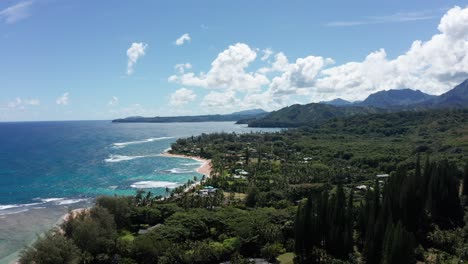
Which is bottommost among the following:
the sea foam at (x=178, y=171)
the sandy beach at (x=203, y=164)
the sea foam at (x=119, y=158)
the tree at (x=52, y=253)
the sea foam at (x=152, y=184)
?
the sea foam at (x=152, y=184)

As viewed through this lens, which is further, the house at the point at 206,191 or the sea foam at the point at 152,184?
the sea foam at the point at 152,184

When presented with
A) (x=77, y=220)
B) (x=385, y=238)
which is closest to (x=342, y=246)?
(x=385, y=238)

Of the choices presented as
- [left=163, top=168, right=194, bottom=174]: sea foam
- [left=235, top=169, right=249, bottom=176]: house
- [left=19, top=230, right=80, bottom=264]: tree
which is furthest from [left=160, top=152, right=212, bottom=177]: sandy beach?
[left=19, top=230, right=80, bottom=264]: tree

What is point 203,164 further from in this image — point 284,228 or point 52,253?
point 52,253

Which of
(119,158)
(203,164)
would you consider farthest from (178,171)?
(119,158)

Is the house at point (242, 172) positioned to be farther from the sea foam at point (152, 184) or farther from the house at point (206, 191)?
the house at point (206, 191)

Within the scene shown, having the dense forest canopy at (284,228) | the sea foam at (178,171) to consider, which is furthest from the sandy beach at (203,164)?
the dense forest canopy at (284,228)

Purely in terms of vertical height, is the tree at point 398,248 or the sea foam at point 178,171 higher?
the tree at point 398,248

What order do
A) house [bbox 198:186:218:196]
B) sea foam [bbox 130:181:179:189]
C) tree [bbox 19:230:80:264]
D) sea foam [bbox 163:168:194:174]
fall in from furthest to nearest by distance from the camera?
sea foam [bbox 163:168:194:174], sea foam [bbox 130:181:179:189], house [bbox 198:186:218:196], tree [bbox 19:230:80:264]

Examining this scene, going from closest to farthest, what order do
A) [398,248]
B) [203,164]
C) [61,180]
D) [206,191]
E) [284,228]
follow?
1. [398,248]
2. [284,228]
3. [206,191]
4. [61,180]
5. [203,164]

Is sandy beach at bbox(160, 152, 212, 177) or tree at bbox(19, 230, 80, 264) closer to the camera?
tree at bbox(19, 230, 80, 264)

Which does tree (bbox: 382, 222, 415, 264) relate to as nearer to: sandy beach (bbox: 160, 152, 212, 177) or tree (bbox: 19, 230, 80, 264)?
Result: tree (bbox: 19, 230, 80, 264)

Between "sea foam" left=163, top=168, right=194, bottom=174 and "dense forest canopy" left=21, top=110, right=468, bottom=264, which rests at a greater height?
"dense forest canopy" left=21, top=110, right=468, bottom=264
